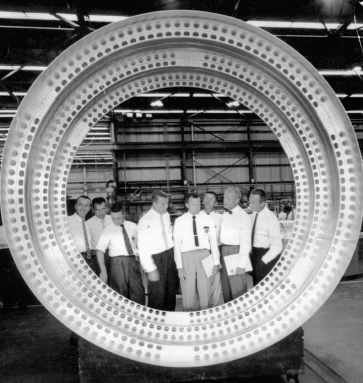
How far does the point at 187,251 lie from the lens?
12.5ft

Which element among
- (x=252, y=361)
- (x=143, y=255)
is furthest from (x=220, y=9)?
(x=252, y=361)

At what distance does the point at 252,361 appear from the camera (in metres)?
2.61

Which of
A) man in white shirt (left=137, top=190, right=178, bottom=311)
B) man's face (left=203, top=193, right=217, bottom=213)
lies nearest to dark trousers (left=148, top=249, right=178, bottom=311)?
man in white shirt (left=137, top=190, right=178, bottom=311)

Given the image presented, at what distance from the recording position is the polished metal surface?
2.01m

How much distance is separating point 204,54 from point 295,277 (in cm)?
148

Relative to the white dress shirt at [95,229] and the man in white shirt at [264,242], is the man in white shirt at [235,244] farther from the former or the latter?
the white dress shirt at [95,229]

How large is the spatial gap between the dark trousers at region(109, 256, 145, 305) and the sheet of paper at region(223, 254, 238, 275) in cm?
95

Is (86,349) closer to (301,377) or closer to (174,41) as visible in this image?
(301,377)

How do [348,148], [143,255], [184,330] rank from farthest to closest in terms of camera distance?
[143,255] → [184,330] → [348,148]

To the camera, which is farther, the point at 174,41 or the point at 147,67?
the point at 147,67

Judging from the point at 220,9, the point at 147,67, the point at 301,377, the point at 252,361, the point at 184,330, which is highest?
the point at 220,9

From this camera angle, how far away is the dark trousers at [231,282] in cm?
382

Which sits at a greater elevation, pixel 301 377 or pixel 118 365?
pixel 118 365

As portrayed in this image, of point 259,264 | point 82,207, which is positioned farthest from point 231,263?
point 82,207
